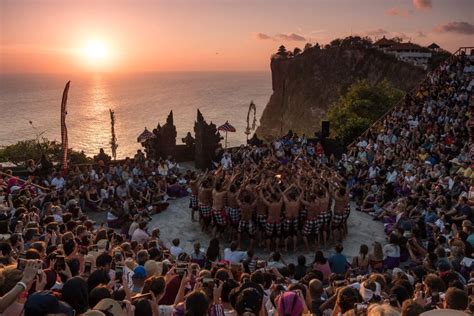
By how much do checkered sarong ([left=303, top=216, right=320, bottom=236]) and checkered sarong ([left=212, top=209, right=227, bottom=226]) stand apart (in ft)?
7.61

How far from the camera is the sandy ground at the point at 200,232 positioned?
515 inches

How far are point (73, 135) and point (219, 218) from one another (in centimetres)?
11907

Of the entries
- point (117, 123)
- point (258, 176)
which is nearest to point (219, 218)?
point (258, 176)

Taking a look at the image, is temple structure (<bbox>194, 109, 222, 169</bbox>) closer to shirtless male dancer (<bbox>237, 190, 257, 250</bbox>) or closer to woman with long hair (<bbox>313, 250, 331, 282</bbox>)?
shirtless male dancer (<bbox>237, 190, 257, 250</bbox>)

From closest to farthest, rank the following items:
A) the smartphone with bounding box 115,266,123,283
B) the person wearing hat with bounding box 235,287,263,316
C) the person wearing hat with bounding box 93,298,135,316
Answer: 1. the person wearing hat with bounding box 93,298,135,316
2. the person wearing hat with bounding box 235,287,263,316
3. the smartphone with bounding box 115,266,123,283

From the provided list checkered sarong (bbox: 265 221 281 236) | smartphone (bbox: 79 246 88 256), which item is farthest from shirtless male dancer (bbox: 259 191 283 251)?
smartphone (bbox: 79 246 88 256)

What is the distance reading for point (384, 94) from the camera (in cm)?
4581

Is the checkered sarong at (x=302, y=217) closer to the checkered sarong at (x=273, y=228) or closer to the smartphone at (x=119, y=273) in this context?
the checkered sarong at (x=273, y=228)

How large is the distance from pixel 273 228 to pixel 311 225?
1.11m

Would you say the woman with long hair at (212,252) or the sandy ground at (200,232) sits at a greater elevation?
the woman with long hair at (212,252)

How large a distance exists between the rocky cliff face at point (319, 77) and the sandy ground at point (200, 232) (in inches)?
1886

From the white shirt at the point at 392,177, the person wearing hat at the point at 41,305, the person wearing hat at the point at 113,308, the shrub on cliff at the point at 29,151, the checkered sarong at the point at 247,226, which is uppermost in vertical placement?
the person wearing hat at the point at 41,305

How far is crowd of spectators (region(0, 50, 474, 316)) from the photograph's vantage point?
5.09m

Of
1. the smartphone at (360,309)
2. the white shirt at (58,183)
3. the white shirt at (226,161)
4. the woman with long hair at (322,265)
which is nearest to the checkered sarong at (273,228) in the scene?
the woman with long hair at (322,265)
